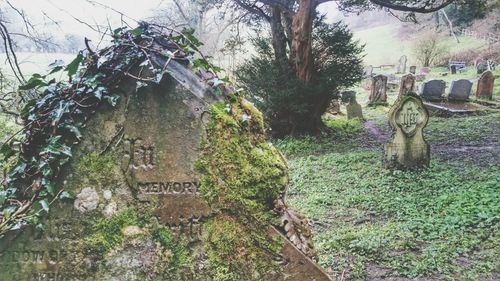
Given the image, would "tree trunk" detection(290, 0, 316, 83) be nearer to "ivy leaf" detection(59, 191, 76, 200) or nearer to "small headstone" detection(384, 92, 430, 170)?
"small headstone" detection(384, 92, 430, 170)

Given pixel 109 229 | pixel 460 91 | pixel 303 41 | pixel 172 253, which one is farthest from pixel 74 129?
pixel 460 91

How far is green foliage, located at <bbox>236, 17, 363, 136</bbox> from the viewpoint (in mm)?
13211

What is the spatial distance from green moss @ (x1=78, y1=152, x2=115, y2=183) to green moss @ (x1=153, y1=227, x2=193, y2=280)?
1.39 ft

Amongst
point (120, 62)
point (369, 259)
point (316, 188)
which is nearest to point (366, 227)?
point (369, 259)

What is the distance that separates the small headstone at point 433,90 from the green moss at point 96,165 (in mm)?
A: 17435

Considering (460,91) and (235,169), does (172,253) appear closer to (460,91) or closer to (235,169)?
(235,169)

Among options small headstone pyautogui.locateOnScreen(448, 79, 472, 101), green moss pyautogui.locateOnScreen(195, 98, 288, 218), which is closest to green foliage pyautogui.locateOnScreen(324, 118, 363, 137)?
small headstone pyautogui.locateOnScreen(448, 79, 472, 101)

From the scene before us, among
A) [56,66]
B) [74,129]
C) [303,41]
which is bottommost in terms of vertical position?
[74,129]

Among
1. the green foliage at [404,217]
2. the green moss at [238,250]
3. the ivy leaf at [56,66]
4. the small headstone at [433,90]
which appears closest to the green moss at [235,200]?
the green moss at [238,250]

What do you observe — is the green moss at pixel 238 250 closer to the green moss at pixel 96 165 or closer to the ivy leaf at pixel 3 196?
the green moss at pixel 96 165

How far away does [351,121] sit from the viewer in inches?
636

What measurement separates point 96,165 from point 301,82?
11274 mm

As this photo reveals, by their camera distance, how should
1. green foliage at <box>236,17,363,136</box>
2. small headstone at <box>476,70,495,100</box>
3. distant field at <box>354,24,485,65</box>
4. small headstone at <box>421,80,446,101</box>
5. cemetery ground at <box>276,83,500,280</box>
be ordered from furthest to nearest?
1. distant field at <box>354,24,485,65</box>
2. small headstone at <box>476,70,495,100</box>
3. small headstone at <box>421,80,446,101</box>
4. green foliage at <box>236,17,363,136</box>
5. cemetery ground at <box>276,83,500,280</box>

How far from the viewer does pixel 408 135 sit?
8.66 meters
